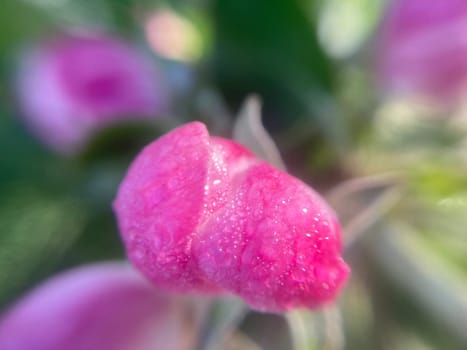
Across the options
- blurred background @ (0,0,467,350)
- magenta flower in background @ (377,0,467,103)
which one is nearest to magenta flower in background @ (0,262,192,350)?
blurred background @ (0,0,467,350)

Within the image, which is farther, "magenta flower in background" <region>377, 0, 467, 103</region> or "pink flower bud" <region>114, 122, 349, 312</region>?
"magenta flower in background" <region>377, 0, 467, 103</region>

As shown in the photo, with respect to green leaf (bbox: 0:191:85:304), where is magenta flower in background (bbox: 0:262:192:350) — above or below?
above

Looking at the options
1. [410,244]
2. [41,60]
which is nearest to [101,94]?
[41,60]

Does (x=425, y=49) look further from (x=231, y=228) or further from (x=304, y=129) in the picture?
(x=231, y=228)

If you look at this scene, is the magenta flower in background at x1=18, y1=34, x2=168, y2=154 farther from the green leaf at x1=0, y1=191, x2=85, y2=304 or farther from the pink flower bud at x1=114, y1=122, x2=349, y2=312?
the pink flower bud at x1=114, y1=122, x2=349, y2=312

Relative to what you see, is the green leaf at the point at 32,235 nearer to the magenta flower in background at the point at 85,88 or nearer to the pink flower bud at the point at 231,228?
the magenta flower in background at the point at 85,88

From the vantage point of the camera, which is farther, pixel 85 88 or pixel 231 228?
pixel 85 88

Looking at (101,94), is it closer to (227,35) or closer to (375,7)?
(227,35)

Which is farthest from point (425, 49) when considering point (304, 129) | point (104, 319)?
point (104, 319)
